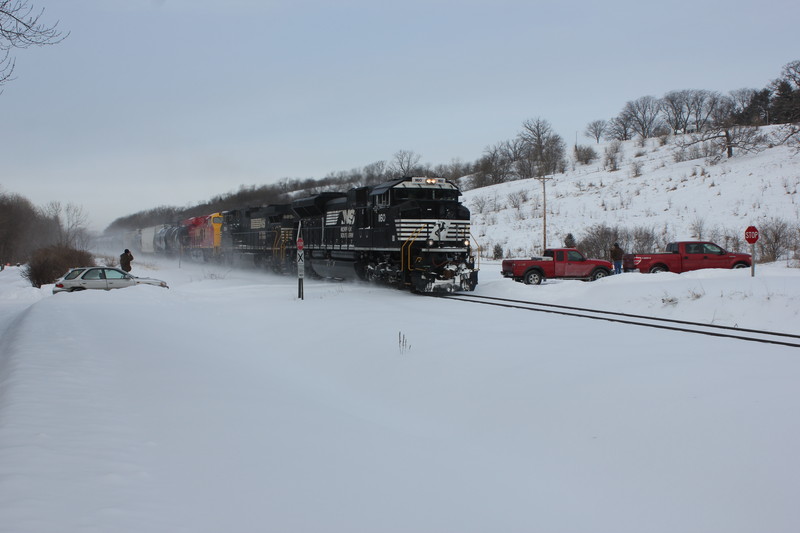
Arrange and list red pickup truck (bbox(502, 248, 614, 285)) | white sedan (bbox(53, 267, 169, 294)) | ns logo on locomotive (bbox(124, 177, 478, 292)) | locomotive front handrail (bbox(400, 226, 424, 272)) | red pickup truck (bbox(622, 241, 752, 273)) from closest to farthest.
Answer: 1. locomotive front handrail (bbox(400, 226, 424, 272))
2. ns logo on locomotive (bbox(124, 177, 478, 292))
3. white sedan (bbox(53, 267, 169, 294))
4. red pickup truck (bbox(502, 248, 614, 285))
5. red pickup truck (bbox(622, 241, 752, 273))

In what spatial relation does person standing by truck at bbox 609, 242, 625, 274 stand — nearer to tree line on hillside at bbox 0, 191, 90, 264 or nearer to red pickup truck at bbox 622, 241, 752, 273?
red pickup truck at bbox 622, 241, 752, 273

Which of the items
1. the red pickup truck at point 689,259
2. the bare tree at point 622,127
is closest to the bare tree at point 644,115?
the bare tree at point 622,127

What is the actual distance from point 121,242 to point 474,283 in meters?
70.6

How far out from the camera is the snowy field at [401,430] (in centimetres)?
399

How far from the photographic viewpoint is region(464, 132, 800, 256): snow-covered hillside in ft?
118

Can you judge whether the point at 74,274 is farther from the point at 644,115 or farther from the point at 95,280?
the point at 644,115

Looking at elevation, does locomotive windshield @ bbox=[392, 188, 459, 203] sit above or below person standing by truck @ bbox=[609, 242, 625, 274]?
above

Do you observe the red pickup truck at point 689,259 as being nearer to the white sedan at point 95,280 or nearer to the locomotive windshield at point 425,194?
the locomotive windshield at point 425,194

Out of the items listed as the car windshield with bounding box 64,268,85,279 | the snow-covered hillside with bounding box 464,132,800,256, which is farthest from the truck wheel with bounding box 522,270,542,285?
the car windshield with bounding box 64,268,85,279

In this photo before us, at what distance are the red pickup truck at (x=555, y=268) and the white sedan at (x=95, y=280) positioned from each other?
512 inches

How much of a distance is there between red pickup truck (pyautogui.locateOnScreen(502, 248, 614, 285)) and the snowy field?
10440 mm

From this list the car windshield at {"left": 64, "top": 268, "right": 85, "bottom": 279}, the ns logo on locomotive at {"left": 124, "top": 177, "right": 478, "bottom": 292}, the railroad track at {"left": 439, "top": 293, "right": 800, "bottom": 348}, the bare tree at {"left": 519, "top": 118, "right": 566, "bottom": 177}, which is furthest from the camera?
the bare tree at {"left": 519, "top": 118, "right": 566, "bottom": 177}

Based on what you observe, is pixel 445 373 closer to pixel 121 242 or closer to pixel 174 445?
pixel 174 445

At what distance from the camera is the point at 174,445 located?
486 centimetres
